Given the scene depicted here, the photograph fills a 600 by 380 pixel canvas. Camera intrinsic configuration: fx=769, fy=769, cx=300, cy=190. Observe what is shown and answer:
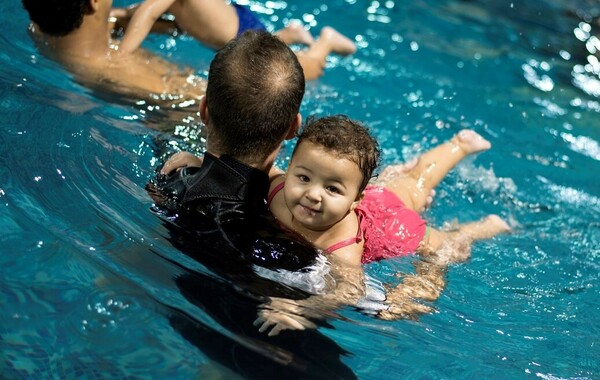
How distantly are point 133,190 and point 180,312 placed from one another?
2.33 feet

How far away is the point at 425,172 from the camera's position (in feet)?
13.5

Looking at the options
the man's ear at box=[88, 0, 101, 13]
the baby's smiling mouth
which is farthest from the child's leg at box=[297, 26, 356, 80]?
the baby's smiling mouth

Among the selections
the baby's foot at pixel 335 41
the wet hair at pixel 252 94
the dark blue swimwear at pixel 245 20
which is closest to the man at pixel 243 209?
the wet hair at pixel 252 94

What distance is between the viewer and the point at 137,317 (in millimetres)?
2637

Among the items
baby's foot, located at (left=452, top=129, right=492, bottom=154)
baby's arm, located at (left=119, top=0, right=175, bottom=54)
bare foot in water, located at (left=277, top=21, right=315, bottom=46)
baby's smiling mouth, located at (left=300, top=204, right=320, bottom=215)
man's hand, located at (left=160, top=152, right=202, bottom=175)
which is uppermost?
baby's smiling mouth, located at (left=300, top=204, right=320, bottom=215)

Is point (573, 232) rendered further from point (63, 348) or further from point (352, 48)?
point (63, 348)

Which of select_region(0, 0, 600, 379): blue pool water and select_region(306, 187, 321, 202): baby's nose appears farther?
select_region(306, 187, 321, 202): baby's nose

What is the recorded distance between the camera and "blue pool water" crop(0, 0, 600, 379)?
2609 mm

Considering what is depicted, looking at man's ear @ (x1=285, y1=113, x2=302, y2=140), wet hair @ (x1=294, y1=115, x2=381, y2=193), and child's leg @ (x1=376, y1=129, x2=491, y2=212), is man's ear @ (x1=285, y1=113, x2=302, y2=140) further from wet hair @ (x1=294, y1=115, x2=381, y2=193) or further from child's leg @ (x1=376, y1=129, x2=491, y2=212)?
child's leg @ (x1=376, y1=129, x2=491, y2=212)

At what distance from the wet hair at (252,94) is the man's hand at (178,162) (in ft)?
1.03

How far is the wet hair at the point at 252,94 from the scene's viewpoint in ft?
9.13

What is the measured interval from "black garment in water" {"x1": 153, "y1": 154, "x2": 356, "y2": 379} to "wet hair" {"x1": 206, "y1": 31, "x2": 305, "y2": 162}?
10 cm

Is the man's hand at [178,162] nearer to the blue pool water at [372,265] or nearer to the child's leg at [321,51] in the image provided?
the blue pool water at [372,265]

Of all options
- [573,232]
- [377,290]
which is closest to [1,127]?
[377,290]
